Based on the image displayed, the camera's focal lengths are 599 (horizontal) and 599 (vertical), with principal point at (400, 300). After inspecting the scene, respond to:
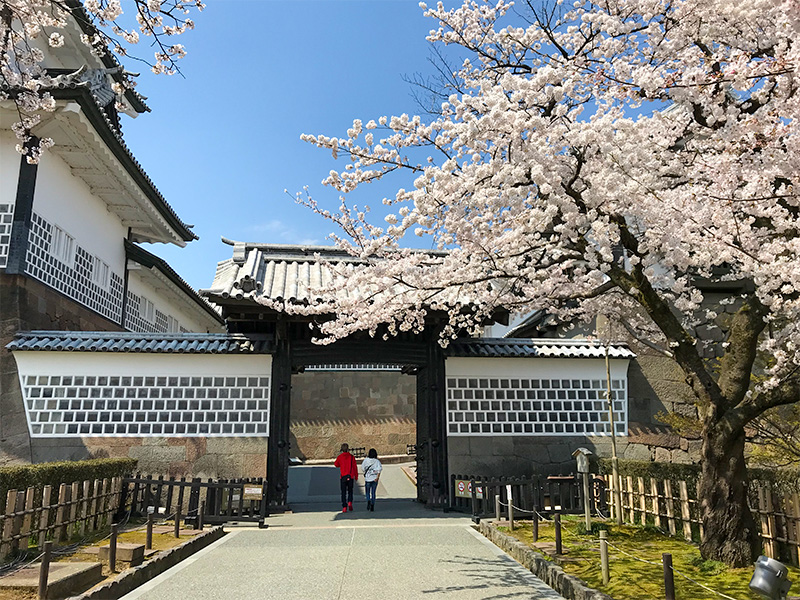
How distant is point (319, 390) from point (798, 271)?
19718 millimetres

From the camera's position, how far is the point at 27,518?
7473 millimetres

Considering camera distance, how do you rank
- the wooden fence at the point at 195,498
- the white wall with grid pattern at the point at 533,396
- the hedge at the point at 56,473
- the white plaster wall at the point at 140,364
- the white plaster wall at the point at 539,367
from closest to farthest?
the hedge at the point at 56,473 < the wooden fence at the point at 195,498 < the white plaster wall at the point at 140,364 < the white wall with grid pattern at the point at 533,396 < the white plaster wall at the point at 539,367

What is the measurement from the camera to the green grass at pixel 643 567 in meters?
6.11

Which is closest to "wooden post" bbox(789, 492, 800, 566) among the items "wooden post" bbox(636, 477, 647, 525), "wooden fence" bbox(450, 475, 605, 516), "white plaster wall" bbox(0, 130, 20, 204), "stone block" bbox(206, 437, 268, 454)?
"wooden post" bbox(636, 477, 647, 525)

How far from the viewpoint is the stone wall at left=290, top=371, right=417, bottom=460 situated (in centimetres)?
2386

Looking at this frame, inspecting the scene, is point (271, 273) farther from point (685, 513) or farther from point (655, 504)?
point (685, 513)

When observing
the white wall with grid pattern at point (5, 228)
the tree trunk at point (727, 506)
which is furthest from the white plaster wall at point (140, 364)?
the tree trunk at point (727, 506)

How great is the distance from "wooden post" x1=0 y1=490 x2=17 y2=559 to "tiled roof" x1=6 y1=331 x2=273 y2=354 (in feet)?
19.5

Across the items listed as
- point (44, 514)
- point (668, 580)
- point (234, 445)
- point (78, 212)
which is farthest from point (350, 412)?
point (668, 580)

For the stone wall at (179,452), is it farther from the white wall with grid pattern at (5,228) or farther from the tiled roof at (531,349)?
the tiled roof at (531,349)

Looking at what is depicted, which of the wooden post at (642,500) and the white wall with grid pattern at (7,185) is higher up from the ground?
the white wall with grid pattern at (7,185)

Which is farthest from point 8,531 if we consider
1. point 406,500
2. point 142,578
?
point 406,500

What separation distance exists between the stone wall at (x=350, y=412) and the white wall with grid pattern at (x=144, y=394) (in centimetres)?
1082

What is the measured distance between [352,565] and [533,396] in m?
7.44
